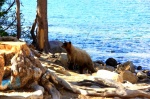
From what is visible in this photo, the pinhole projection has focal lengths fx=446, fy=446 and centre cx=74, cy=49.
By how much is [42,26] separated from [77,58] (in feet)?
11.7

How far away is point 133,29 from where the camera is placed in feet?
102

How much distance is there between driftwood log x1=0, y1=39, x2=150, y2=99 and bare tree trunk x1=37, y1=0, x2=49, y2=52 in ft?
23.0

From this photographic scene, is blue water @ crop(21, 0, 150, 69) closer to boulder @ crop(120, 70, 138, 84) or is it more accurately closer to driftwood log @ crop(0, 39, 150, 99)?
boulder @ crop(120, 70, 138, 84)

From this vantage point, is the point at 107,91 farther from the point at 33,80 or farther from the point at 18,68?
the point at 18,68

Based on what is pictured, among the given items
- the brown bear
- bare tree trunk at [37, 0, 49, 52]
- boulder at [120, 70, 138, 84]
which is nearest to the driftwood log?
boulder at [120, 70, 138, 84]

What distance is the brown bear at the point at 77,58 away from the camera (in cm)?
1122

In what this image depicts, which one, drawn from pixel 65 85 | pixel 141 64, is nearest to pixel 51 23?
pixel 141 64

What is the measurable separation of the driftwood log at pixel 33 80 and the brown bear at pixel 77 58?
3.40 metres

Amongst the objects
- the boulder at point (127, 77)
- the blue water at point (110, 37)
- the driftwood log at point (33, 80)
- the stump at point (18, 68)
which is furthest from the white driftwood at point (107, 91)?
the blue water at point (110, 37)

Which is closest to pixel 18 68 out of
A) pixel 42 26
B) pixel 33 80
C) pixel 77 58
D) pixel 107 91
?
pixel 33 80

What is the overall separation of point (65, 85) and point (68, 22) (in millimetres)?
26787

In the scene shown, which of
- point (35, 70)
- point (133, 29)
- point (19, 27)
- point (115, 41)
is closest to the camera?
point (35, 70)

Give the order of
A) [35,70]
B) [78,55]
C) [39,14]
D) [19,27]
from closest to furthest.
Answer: [35,70], [78,55], [39,14], [19,27]

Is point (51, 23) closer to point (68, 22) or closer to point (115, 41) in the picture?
point (68, 22)
